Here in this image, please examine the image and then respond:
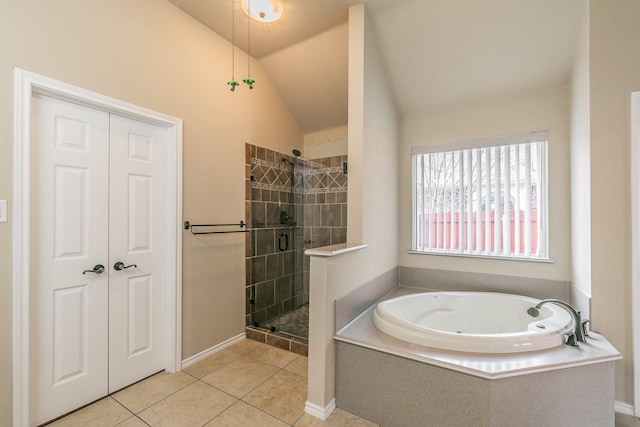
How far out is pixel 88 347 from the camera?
1.78 meters

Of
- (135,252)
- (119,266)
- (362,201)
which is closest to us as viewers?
(119,266)

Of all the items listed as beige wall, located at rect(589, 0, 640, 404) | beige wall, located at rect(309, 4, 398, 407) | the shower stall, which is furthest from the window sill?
the shower stall

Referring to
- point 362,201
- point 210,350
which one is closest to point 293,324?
point 210,350

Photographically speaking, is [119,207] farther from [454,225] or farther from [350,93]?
[454,225]

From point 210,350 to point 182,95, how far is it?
87.7 inches

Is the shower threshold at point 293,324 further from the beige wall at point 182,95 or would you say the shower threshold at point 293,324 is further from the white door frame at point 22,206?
the white door frame at point 22,206

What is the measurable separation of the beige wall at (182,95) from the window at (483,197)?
1855 mm

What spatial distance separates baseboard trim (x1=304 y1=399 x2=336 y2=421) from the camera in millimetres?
1658

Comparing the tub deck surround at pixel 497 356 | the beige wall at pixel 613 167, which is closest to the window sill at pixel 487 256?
the beige wall at pixel 613 167

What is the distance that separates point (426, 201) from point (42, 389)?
334 centimetres

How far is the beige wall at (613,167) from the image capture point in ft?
5.65

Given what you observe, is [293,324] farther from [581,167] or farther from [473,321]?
[581,167]

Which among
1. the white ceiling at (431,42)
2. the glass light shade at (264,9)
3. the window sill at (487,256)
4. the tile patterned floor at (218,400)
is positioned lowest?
the tile patterned floor at (218,400)

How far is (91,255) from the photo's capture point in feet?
5.93
